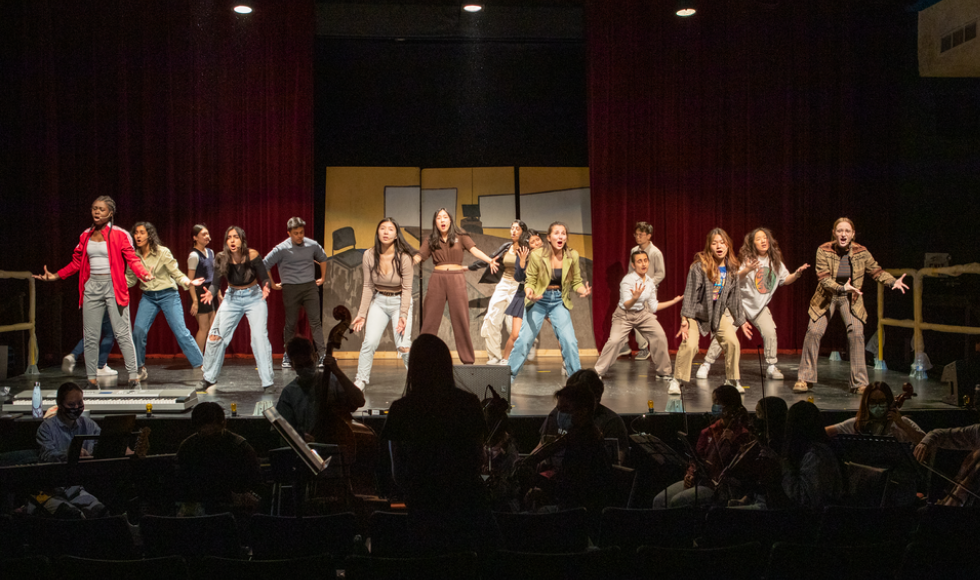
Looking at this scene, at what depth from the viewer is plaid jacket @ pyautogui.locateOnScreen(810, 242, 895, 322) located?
26.6 feet

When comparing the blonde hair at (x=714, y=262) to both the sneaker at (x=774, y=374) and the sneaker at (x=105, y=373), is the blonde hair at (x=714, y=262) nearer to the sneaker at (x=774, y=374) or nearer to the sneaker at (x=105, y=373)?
the sneaker at (x=774, y=374)

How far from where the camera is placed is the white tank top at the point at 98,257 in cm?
771

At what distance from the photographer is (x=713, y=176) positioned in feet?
37.0

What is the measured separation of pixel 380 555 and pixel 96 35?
939 centimetres

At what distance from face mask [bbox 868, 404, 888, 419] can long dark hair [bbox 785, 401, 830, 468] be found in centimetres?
108

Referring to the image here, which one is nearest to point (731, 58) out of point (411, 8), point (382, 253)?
point (411, 8)

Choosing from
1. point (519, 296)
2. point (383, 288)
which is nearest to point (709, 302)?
point (519, 296)

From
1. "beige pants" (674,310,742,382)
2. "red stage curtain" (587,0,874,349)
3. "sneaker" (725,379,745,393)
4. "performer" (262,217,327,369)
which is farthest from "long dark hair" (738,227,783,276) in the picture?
"performer" (262,217,327,369)

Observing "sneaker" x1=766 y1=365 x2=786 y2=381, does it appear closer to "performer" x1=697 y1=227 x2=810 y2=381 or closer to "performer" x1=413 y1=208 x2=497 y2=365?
"performer" x1=697 y1=227 x2=810 y2=381

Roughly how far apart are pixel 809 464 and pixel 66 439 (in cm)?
430

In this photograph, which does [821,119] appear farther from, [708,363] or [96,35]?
[96,35]

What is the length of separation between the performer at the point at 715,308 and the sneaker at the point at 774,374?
2.53ft

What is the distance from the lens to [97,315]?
785 centimetres

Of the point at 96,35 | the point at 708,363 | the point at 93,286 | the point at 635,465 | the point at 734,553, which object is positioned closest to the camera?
the point at 734,553
